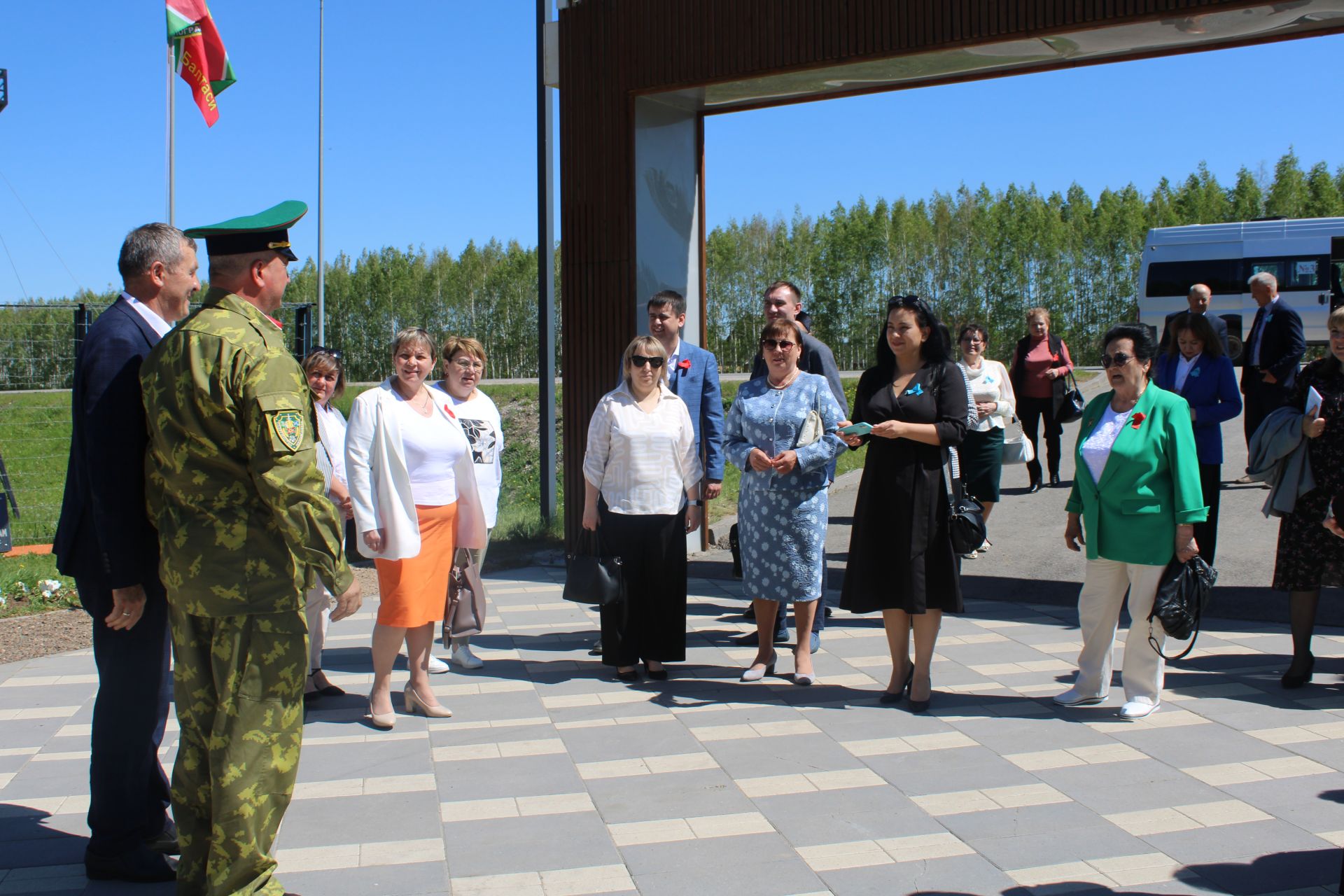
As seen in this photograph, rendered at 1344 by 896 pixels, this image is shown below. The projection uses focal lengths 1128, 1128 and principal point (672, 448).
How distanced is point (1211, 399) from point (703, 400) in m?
3.02

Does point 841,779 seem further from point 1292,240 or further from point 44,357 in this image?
point 1292,240

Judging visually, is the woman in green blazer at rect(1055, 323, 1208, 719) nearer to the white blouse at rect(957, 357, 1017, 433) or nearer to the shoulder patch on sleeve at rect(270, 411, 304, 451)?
the white blouse at rect(957, 357, 1017, 433)

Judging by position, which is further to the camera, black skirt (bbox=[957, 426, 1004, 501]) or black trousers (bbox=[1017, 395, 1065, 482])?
black trousers (bbox=[1017, 395, 1065, 482])

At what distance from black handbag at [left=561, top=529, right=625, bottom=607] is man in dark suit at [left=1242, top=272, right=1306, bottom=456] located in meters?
6.09

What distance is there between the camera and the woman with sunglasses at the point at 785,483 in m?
5.72

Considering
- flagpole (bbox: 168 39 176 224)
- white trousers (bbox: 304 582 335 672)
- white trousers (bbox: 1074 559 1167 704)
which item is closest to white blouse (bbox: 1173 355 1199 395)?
white trousers (bbox: 1074 559 1167 704)

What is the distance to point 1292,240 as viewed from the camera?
25.2 meters

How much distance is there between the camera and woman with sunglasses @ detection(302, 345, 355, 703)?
554 centimetres

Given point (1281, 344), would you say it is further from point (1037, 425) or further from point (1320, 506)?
point (1320, 506)

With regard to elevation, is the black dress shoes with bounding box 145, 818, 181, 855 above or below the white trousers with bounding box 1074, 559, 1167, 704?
below

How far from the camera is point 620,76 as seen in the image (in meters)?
8.55

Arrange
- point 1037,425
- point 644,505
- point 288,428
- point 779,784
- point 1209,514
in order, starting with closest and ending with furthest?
point 288,428, point 779,784, point 644,505, point 1209,514, point 1037,425

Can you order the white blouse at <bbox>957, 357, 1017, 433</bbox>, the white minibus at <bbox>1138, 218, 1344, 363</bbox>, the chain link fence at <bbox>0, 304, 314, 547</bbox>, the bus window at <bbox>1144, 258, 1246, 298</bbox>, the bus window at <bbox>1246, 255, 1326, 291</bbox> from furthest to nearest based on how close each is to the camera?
the bus window at <bbox>1144, 258, 1246, 298</bbox>
the bus window at <bbox>1246, 255, 1326, 291</bbox>
the white minibus at <bbox>1138, 218, 1344, 363</bbox>
the chain link fence at <bbox>0, 304, 314, 547</bbox>
the white blouse at <bbox>957, 357, 1017, 433</bbox>

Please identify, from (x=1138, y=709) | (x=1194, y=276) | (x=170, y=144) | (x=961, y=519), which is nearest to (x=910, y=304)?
(x=961, y=519)
